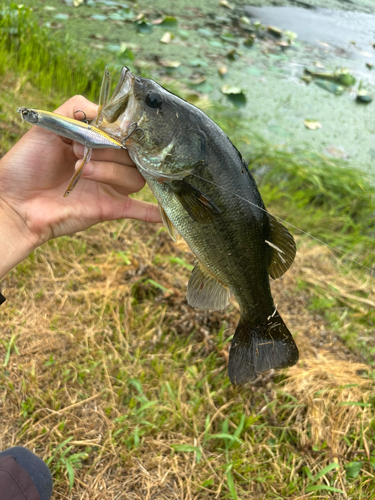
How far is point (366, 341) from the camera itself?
257 cm

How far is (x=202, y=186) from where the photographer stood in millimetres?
1326

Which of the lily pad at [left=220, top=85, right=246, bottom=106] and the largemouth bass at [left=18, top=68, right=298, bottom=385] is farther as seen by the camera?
the lily pad at [left=220, top=85, right=246, bottom=106]

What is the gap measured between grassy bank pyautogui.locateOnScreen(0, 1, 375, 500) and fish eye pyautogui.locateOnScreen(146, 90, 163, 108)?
1.31 metres

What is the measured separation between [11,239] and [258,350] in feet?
3.86

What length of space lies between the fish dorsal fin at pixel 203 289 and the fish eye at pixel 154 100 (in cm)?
66

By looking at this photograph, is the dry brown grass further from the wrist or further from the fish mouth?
the fish mouth

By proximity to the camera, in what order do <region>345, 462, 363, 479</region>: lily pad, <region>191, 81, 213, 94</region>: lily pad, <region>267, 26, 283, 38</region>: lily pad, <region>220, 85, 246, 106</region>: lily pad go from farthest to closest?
<region>267, 26, 283, 38</region>: lily pad, <region>191, 81, 213, 94</region>: lily pad, <region>220, 85, 246, 106</region>: lily pad, <region>345, 462, 363, 479</region>: lily pad

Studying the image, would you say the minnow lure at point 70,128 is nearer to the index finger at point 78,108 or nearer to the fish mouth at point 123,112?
the fish mouth at point 123,112

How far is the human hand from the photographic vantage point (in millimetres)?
1527

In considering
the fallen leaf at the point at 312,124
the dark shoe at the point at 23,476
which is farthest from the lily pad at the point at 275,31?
the dark shoe at the point at 23,476

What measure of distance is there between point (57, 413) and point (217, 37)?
572 centimetres

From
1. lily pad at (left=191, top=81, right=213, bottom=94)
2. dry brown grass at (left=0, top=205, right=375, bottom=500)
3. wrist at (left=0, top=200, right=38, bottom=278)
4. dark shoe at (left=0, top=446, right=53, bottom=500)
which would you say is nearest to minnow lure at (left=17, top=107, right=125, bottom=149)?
wrist at (left=0, top=200, right=38, bottom=278)

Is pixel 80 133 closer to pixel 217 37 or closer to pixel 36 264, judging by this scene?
pixel 36 264

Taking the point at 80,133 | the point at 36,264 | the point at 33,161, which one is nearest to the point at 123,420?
the point at 36,264
